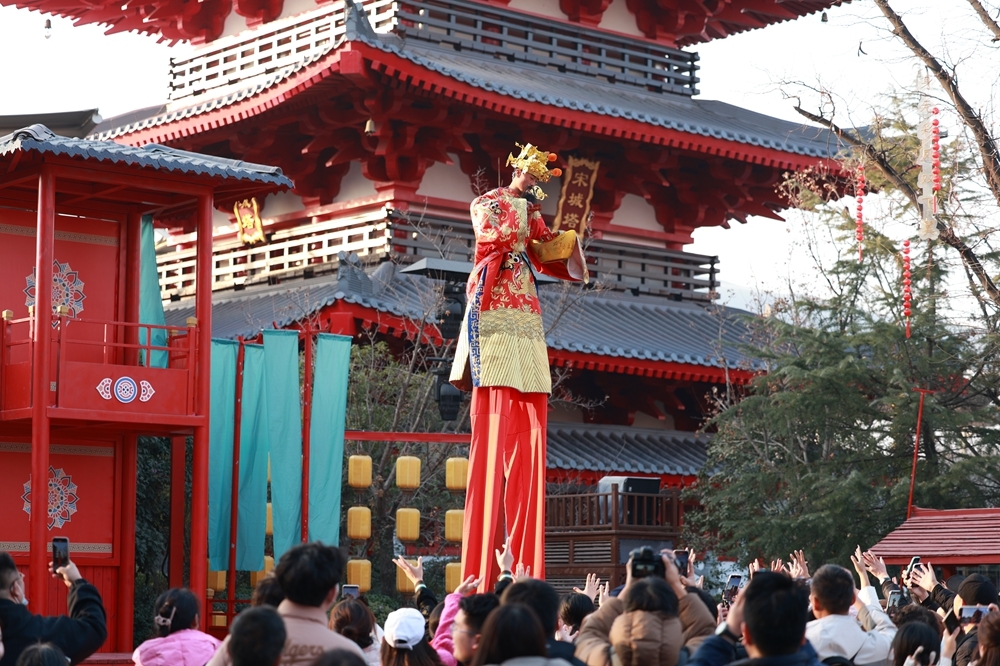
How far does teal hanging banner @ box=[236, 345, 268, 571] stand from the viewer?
41.0 ft

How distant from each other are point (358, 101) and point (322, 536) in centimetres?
722

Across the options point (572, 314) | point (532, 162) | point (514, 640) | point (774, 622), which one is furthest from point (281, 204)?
point (774, 622)

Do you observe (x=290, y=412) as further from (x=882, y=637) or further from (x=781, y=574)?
(x=781, y=574)

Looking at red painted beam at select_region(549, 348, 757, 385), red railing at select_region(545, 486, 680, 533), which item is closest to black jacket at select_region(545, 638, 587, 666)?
red railing at select_region(545, 486, 680, 533)

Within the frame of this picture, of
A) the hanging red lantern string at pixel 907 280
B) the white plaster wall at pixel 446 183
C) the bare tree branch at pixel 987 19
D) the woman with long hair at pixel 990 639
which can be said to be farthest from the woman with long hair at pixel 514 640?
the white plaster wall at pixel 446 183

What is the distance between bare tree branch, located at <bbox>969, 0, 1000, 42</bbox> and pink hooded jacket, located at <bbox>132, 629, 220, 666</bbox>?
31.4ft

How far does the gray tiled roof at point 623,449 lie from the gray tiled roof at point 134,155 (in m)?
6.80

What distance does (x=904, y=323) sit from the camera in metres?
15.5

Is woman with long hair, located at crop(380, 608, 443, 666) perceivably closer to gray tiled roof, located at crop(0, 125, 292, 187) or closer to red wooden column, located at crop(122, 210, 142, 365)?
gray tiled roof, located at crop(0, 125, 292, 187)

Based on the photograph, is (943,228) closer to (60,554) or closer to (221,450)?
(221,450)

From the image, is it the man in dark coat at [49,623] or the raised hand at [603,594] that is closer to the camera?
the man in dark coat at [49,623]

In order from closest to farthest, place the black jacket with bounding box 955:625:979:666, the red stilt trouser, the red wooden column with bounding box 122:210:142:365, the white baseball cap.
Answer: the white baseball cap < the black jacket with bounding box 955:625:979:666 < the red stilt trouser < the red wooden column with bounding box 122:210:142:365

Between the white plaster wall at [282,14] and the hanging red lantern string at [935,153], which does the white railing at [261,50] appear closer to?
the white plaster wall at [282,14]

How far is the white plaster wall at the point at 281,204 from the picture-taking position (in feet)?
66.1
